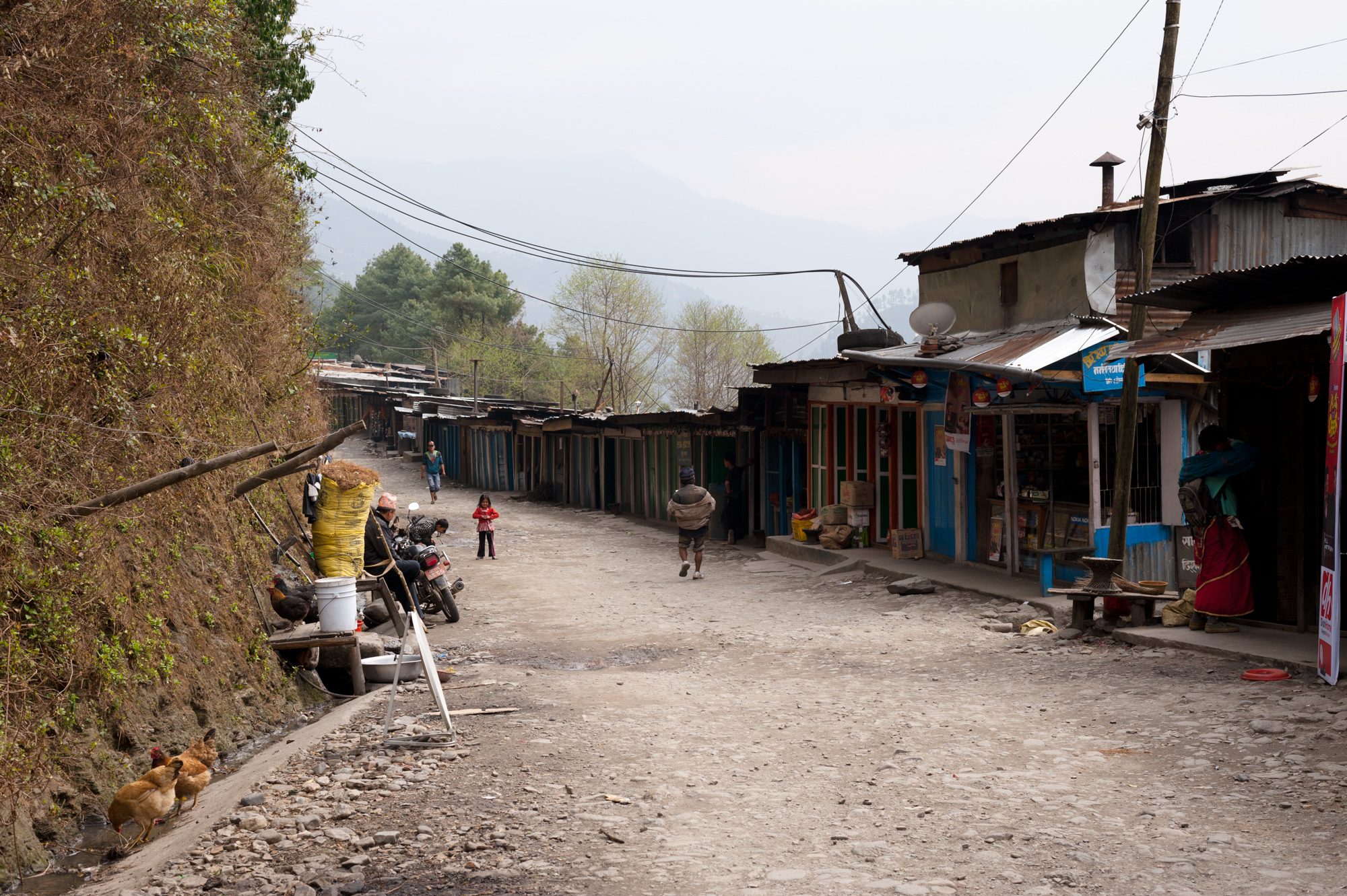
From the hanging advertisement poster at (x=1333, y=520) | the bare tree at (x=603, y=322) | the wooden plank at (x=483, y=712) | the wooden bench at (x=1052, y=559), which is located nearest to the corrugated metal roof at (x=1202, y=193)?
the wooden bench at (x=1052, y=559)

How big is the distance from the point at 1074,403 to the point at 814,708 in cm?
674

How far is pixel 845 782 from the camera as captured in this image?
20.2 feet

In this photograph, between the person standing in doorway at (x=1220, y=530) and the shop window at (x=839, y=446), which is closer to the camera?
the person standing in doorway at (x=1220, y=530)

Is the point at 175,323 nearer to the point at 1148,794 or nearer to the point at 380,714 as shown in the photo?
the point at 380,714

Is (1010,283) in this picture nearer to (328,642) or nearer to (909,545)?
(909,545)

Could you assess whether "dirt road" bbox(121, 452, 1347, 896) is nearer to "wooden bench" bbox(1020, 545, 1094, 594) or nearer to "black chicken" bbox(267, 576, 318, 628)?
"black chicken" bbox(267, 576, 318, 628)

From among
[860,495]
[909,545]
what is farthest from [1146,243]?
[860,495]

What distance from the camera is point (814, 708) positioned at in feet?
26.5

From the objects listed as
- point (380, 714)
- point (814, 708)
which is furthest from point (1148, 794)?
point (380, 714)

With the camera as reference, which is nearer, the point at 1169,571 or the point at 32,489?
the point at 32,489

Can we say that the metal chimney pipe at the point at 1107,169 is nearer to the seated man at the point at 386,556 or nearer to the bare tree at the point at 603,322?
the seated man at the point at 386,556

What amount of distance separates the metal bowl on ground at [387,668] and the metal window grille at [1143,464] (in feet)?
26.4

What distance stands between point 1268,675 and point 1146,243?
17.5 ft

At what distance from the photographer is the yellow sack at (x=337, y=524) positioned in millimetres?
11398
